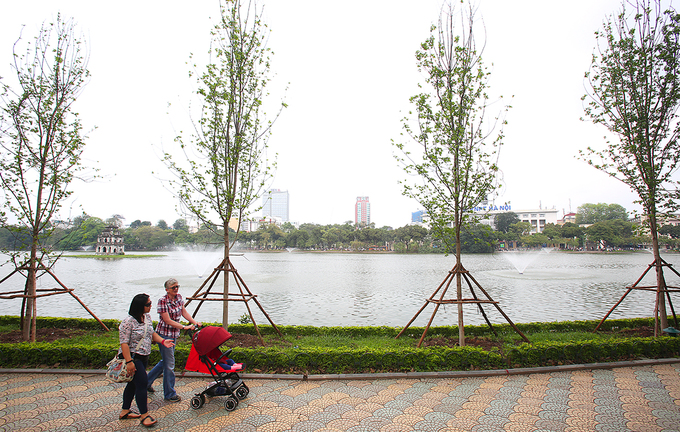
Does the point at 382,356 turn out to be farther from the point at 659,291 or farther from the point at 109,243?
the point at 109,243

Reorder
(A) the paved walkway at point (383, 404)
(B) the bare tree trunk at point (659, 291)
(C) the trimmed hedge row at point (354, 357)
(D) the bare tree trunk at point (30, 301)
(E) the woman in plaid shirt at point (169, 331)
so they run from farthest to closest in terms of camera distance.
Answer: (B) the bare tree trunk at point (659, 291)
(D) the bare tree trunk at point (30, 301)
(C) the trimmed hedge row at point (354, 357)
(E) the woman in plaid shirt at point (169, 331)
(A) the paved walkway at point (383, 404)

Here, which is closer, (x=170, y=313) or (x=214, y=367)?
(x=214, y=367)

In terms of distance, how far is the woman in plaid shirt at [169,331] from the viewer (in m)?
4.78

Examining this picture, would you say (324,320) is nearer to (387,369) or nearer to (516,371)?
(387,369)

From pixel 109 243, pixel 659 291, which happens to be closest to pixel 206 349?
pixel 659 291

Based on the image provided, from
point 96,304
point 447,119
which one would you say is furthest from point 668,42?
point 96,304

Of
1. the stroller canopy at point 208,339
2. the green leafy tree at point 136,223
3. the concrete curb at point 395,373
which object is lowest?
the concrete curb at point 395,373

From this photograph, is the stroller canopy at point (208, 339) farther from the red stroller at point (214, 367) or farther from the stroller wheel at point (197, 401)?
the stroller wheel at point (197, 401)

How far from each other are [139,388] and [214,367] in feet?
2.80

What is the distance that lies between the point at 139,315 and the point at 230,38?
6.32 metres

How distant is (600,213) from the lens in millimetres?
103250

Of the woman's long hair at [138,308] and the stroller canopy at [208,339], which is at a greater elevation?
the woman's long hair at [138,308]

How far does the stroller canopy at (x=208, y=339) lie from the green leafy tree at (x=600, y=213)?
12199 cm

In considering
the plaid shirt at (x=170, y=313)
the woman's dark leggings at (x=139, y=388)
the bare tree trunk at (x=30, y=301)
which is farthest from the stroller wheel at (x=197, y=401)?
the bare tree trunk at (x=30, y=301)
